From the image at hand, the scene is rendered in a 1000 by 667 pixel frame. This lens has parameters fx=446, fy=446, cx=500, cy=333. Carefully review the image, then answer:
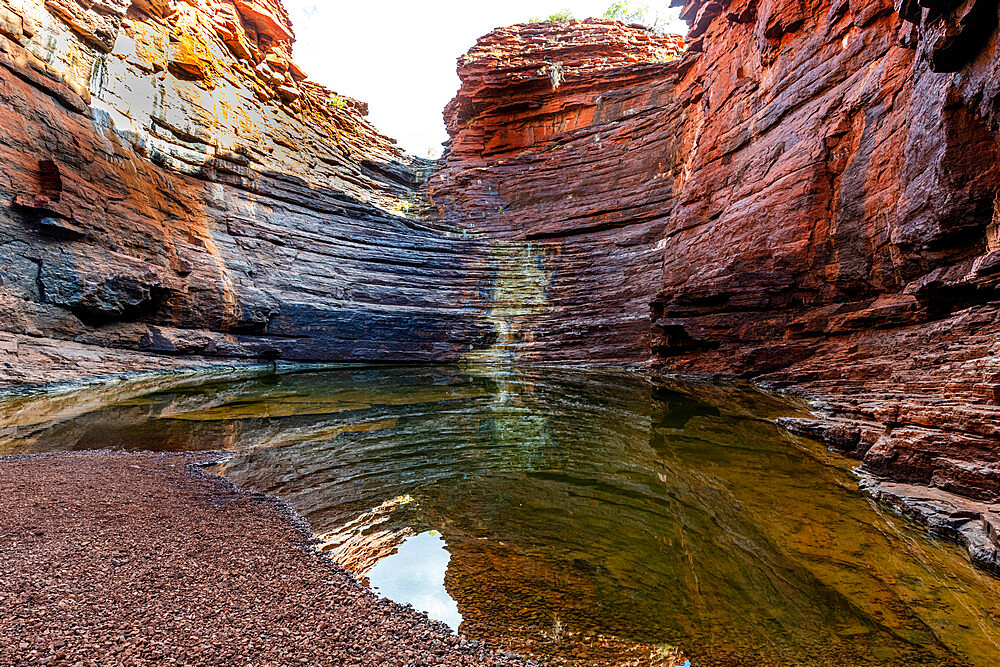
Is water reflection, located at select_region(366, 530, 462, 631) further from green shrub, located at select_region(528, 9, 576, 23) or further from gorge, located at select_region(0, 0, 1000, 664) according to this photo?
green shrub, located at select_region(528, 9, 576, 23)

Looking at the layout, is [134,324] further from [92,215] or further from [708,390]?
[708,390]

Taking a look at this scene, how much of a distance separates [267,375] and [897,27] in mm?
21806

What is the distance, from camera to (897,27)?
11328 mm

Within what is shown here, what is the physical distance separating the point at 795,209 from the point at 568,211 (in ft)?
47.4

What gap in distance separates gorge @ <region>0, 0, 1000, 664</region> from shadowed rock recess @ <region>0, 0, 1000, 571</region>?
0.08m

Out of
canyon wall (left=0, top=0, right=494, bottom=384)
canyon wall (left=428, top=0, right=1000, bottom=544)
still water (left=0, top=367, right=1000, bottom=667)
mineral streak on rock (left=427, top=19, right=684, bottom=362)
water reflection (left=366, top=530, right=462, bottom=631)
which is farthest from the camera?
mineral streak on rock (left=427, top=19, right=684, bottom=362)

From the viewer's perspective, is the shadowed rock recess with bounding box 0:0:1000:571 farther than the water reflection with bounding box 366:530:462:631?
Yes

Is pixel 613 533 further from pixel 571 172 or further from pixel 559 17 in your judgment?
pixel 559 17

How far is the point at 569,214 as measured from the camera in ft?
86.2

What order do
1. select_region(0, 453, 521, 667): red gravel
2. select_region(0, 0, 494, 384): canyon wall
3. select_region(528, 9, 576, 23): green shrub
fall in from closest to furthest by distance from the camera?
select_region(0, 453, 521, 667): red gravel
select_region(0, 0, 494, 384): canyon wall
select_region(528, 9, 576, 23): green shrub

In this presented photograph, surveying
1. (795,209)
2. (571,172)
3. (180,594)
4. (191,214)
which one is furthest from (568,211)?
(180,594)

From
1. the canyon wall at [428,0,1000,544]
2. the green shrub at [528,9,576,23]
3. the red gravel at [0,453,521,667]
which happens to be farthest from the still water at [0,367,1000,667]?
the green shrub at [528,9,576,23]

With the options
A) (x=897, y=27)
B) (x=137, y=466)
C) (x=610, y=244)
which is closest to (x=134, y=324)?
(x=137, y=466)

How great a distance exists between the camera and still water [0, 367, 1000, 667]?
269 cm
